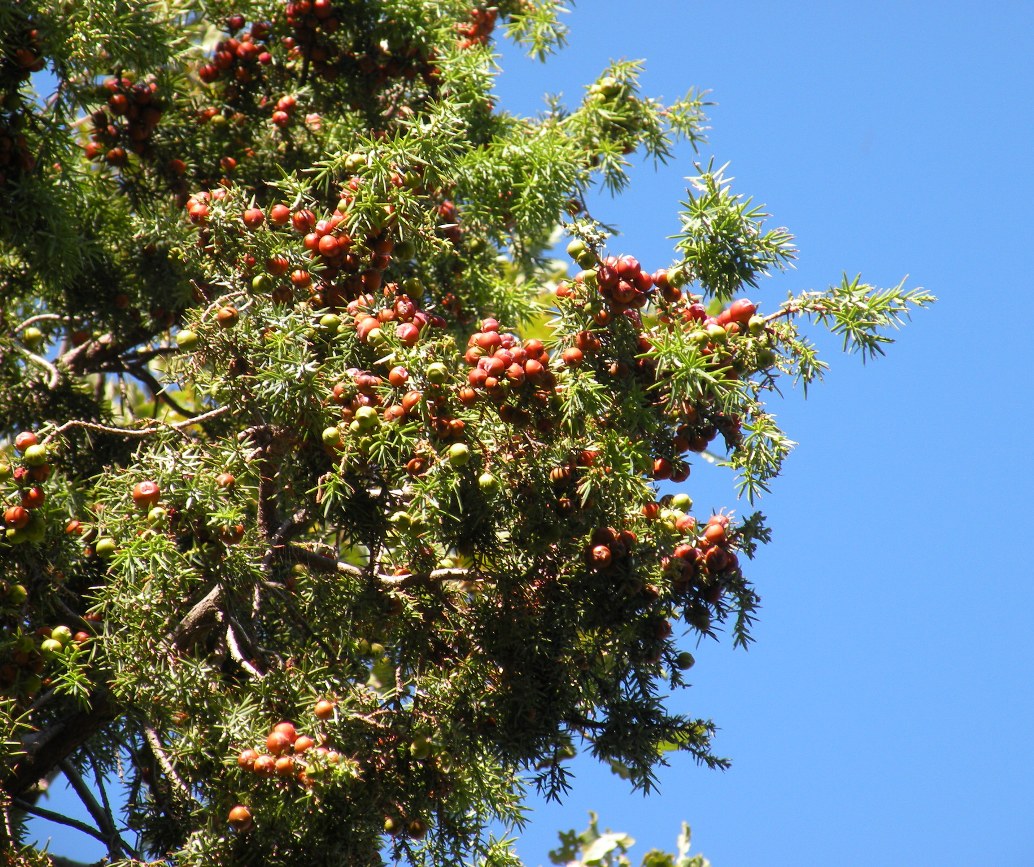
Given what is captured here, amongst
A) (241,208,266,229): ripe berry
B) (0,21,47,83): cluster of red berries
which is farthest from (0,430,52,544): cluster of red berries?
(0,21,47,83): cluster of red berries

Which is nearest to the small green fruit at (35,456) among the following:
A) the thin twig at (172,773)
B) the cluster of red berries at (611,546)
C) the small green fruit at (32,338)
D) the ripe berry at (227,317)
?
the ripe berry at (227,317)

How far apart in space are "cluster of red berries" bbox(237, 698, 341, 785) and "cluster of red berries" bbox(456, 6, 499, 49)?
2964 mm

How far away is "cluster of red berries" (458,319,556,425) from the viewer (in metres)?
2.60

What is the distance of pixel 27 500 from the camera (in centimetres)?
290

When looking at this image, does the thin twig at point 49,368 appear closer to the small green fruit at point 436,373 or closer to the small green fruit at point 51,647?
the small green fruit at point 51,647

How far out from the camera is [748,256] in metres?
2.79

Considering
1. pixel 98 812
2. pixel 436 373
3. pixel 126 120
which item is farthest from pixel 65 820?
pixel 126 120

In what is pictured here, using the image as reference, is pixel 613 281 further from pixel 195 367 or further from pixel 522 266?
pixel 522 266

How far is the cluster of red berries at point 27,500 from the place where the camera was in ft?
9.45

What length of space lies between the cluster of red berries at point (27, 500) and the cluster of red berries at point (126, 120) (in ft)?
5.38

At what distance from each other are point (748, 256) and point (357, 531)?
1.19 m

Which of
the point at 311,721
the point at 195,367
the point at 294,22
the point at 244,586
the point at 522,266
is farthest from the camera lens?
the point at 522,266

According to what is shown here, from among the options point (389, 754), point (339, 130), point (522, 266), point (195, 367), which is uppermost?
point (339, 130)

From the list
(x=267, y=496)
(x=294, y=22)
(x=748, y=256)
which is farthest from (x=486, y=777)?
(x=294, y=22)
